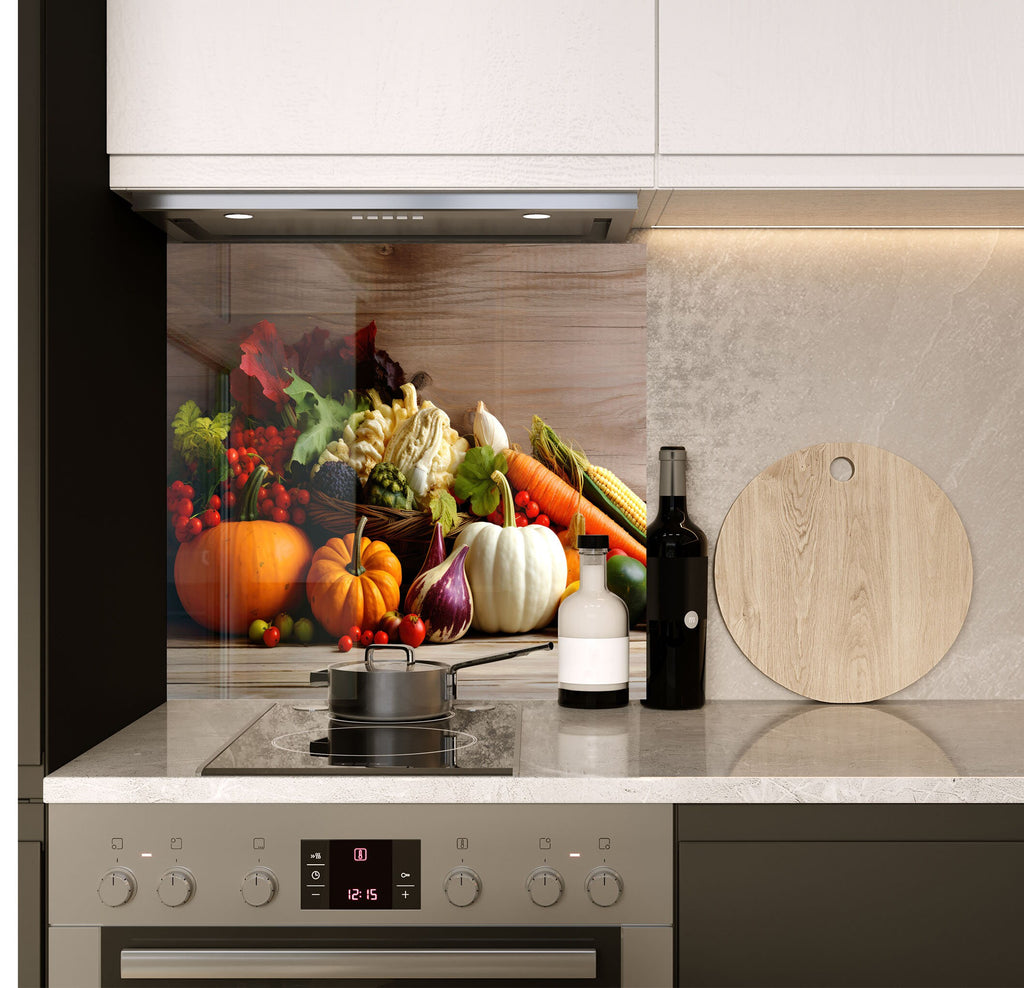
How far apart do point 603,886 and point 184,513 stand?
39.0 inches

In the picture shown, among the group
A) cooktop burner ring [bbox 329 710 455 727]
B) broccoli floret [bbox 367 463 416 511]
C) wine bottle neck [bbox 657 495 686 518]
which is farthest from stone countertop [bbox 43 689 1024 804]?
broccoli floret [bbox 367 463 416 511]

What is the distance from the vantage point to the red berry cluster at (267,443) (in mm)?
1816

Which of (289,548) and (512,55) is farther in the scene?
(289,548)

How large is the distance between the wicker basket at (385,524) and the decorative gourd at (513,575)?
0.08m

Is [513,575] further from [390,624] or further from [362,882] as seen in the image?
[362,882]

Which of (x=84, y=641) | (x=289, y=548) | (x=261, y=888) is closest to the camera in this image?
(x=261, y=888)

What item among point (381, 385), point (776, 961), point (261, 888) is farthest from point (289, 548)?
point (776, 961)

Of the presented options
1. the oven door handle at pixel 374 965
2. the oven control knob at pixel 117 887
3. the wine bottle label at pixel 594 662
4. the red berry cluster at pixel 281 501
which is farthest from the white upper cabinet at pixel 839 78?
the oven control knob at pixel 117 887

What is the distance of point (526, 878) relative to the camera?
4.10 feet

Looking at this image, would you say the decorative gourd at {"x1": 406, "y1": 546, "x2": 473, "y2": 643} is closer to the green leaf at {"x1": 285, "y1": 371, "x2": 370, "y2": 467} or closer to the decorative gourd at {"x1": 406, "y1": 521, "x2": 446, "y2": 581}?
the decorative gourd at {"x1": 406, "y1": 521, "x2": 446, "y2": 581}

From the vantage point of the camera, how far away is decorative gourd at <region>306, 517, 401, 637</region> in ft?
5.95

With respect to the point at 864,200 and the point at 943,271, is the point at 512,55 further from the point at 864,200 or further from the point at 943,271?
the point at 943,271

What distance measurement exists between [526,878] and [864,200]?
3.55 ft

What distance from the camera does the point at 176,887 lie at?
4.08 ft
